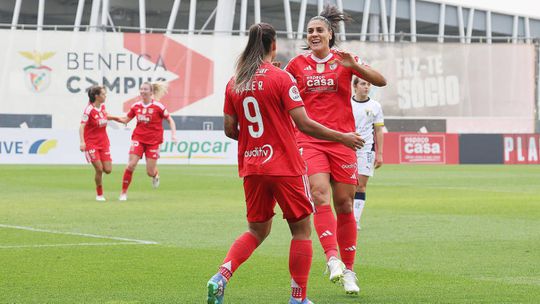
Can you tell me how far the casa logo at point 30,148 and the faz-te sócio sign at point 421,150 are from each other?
13915 mm

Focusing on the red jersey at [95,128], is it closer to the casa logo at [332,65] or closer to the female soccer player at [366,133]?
the female soccer player at [366,133]

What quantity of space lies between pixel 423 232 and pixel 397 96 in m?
42.7

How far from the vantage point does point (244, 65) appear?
7738 mm

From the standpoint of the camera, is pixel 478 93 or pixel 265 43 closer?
pixel 265 43

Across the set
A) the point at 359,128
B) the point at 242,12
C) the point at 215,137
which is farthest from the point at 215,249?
the point at 242,12

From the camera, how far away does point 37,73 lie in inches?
2041

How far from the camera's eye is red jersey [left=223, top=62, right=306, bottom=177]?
301 inches

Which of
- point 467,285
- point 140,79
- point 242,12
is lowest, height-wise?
point 467,285

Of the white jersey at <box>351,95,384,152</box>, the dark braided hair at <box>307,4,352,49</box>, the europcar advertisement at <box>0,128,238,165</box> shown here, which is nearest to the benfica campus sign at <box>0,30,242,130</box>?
the europcar advertisement at <box>0,128,238,165</box>

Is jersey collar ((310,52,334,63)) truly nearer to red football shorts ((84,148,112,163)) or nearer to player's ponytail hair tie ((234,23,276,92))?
player's ponytail hair tie ((234,23,276,92))

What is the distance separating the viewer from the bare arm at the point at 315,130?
769 cm

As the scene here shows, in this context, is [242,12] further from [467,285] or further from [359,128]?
[467,285]

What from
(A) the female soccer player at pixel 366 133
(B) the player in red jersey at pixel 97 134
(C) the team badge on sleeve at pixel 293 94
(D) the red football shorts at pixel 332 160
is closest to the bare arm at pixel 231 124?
(C) the team badge on sleeve at pixel 293 94

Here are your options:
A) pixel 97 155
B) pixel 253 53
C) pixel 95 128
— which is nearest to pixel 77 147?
pixel 95 128
